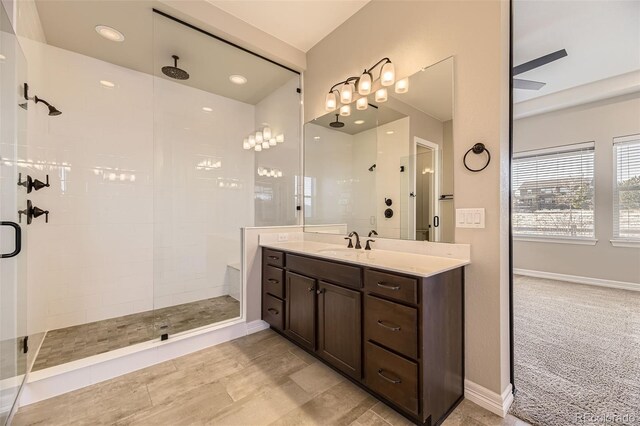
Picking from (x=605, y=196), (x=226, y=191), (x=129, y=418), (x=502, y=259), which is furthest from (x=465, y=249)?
(x=605, y=196)

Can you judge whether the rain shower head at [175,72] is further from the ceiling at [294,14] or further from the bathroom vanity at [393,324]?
the bathroom vanity at [393,324]

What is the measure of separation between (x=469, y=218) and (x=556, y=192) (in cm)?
412

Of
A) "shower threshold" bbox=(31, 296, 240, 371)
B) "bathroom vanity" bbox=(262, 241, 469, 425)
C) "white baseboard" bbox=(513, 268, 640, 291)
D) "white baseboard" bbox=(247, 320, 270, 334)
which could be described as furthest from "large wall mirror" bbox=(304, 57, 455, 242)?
"white baseboard" bbox=(513, 268, 640, 291)

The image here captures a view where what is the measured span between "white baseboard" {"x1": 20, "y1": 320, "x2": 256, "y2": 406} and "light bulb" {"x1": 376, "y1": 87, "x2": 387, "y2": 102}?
2.45m

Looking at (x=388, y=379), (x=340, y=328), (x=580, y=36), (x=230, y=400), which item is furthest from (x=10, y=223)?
(x=580, y=36)

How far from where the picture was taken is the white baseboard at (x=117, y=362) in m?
1.71

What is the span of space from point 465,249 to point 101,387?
2.64 m

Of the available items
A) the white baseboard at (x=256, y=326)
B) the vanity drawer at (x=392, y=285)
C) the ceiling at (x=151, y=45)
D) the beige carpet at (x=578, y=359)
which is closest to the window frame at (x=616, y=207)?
the beige carpet at (x=578, y=359)

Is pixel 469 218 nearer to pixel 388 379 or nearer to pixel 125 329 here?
pixel 388 379

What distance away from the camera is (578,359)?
2.14 m

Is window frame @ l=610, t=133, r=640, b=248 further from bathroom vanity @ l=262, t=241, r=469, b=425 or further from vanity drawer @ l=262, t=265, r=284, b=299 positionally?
vanity drawer @ l=262, t=265, r=284, b=299

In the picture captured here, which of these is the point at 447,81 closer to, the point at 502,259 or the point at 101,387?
the point at 502,259

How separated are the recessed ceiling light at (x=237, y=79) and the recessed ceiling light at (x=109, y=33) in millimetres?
1049

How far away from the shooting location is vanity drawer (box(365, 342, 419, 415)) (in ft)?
4.56
